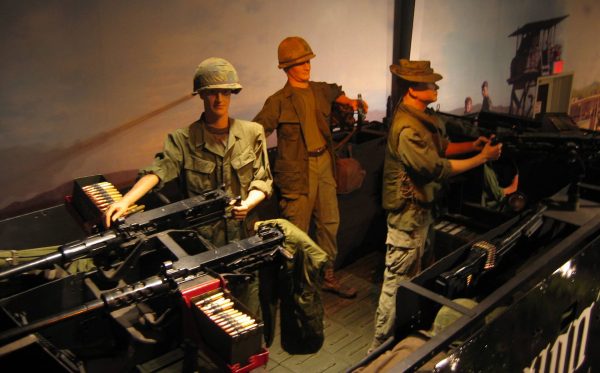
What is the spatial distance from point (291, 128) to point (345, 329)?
1544mm

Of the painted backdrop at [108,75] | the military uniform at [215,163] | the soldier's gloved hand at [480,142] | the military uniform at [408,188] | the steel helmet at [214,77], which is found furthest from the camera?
the soldier's gloved hand at [480,142]

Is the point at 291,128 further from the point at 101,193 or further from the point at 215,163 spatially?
the point at 101,193

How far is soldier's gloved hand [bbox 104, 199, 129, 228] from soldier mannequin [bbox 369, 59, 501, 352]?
181 cm

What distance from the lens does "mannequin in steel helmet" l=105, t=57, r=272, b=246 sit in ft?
10.3

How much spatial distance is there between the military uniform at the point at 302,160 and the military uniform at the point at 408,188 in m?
0.55

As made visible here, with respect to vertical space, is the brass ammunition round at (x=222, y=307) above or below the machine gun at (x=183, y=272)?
below

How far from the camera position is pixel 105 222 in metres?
2.68

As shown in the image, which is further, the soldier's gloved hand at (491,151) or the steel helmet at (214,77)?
the soldier's gloved hand at (491,151)

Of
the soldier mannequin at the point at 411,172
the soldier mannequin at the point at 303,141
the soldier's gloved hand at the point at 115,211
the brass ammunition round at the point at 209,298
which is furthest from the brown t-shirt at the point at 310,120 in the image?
the brass ammunition round at the point at 209,298

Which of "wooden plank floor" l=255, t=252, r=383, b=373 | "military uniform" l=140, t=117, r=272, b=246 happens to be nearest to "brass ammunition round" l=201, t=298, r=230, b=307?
"military uniform" l=140, t=117, r=272, b=246

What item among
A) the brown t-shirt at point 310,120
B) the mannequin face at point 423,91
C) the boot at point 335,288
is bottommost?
the boot at point 335,288

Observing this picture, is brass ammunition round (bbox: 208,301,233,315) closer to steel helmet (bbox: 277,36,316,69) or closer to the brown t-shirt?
the brown t-shirt

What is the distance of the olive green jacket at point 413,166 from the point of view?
143 inches

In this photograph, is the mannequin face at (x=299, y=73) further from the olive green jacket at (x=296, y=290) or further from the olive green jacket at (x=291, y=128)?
the olive green jacket at (x=296, y=290)
